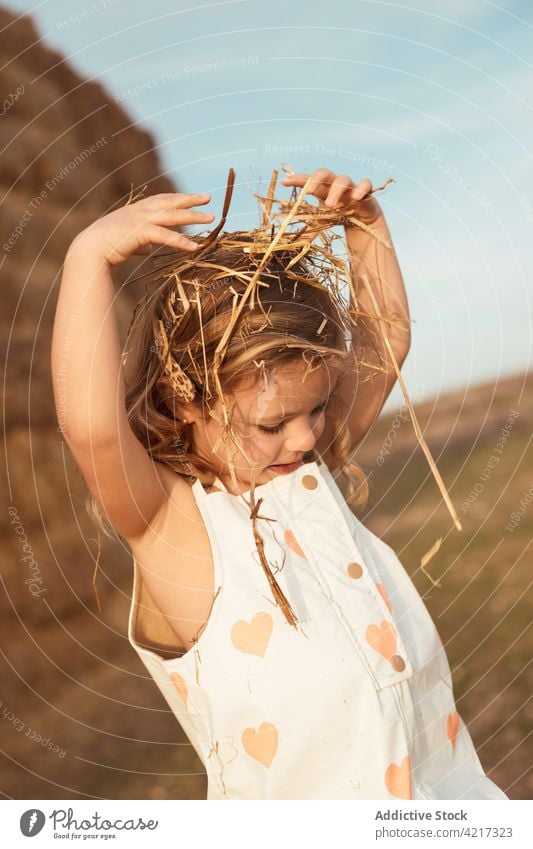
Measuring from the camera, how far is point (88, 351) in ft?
3.79

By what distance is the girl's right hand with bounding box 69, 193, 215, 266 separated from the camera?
1.18 meters

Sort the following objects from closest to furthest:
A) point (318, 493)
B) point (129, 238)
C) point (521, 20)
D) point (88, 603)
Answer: point (129, 238) < point (318, 493) < point (521, 20) < point (88, 603)

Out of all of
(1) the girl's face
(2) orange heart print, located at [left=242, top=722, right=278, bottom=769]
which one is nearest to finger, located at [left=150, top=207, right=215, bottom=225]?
(1) the girl's face

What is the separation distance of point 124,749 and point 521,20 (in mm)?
2005

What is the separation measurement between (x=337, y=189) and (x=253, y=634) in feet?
2.06

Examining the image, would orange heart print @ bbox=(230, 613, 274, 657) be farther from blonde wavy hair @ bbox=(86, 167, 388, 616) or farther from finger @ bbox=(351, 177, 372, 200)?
finger @ bbox=(351, 177, 372, 200)

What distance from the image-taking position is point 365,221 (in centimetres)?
149

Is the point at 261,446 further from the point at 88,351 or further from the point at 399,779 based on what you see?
the point at 399,779

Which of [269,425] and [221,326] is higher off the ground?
[221,326]

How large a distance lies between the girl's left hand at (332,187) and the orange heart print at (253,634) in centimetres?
59

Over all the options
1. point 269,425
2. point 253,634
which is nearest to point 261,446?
point 269,425

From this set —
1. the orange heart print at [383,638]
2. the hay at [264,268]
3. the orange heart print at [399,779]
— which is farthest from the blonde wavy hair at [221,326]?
the orange heart print at [399,779]
